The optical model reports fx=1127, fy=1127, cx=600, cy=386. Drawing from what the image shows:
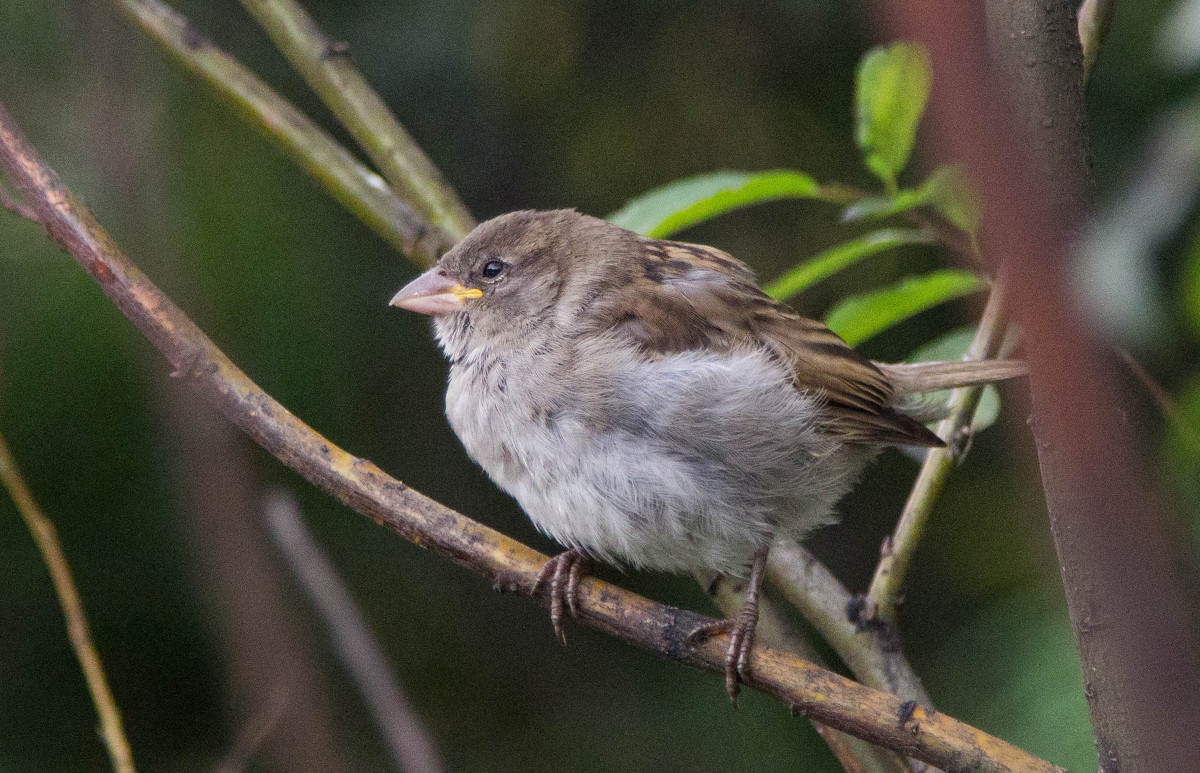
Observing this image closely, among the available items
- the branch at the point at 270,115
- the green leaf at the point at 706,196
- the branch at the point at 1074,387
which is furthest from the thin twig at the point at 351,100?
the branch at the point at 1074,387

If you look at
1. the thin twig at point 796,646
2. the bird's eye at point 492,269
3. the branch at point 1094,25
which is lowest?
the thin twig at point 796,646

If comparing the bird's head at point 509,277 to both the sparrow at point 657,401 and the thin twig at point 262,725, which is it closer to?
the sparrow at point 657,401

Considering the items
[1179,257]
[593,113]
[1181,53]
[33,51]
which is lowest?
[1179,257]

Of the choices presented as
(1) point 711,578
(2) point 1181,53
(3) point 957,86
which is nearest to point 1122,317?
(2) point 1181,53

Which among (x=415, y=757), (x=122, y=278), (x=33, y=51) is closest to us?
(x=122, y=278)

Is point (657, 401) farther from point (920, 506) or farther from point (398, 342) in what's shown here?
point (398, 342)

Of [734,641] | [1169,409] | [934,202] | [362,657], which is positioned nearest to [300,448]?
[362,657]

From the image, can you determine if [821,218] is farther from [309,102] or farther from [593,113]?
[309,102]
